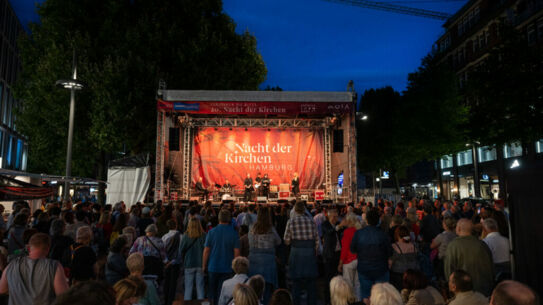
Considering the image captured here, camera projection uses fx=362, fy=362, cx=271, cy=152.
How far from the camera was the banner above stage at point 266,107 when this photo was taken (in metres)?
17.1

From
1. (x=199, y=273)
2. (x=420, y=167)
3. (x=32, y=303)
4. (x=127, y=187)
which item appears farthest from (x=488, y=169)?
(x=32, y=303)

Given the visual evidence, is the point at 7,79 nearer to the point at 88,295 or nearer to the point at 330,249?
the point at 330,249

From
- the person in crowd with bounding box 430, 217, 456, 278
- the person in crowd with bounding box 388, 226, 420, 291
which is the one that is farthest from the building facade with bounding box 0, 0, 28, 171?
the person in crowd with bounding box 430, 217, 456, 278

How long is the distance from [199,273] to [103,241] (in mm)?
2335

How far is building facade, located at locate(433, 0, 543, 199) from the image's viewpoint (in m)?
27.6

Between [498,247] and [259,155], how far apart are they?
17.4m

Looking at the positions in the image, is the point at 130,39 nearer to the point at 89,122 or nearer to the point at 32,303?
the point at 89,122

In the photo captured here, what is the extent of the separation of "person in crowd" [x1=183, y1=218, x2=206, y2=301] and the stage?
1162cm

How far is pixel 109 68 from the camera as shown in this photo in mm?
18469

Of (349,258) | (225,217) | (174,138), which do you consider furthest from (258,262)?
(174,138)

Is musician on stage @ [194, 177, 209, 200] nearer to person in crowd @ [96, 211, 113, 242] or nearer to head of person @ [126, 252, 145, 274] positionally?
person in crowd @ [96, 211, 113, 242]

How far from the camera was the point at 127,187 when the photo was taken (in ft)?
57.0

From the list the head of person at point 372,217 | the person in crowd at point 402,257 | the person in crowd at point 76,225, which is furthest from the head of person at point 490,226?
the person in crowd at point 76,225

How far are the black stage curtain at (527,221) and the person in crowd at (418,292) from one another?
39.6 inches
